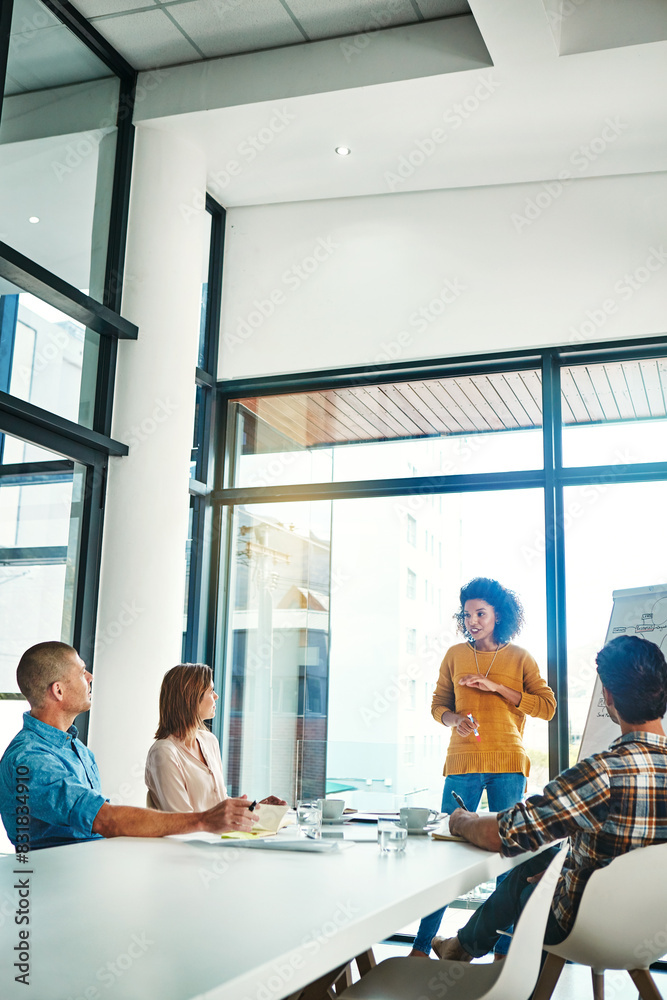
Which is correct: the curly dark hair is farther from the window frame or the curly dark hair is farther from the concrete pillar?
the window frame

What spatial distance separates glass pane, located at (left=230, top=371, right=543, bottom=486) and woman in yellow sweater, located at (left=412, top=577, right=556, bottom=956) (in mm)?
1079

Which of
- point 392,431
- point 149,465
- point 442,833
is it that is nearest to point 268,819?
point 442,833

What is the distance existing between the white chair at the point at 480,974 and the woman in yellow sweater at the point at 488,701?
178 cm

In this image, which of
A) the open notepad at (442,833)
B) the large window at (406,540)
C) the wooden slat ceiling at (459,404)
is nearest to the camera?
the open notepad at (442,833)

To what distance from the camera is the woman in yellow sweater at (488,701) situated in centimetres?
384

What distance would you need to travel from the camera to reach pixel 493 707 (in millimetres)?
3883

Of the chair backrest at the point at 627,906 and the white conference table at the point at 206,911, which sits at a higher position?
the white conference table at the point at 206,911

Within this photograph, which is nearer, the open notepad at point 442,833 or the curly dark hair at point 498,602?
the open notepad at point 442,833

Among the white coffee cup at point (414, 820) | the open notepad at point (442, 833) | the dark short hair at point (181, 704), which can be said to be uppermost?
the dark short hair at point (181, 704)

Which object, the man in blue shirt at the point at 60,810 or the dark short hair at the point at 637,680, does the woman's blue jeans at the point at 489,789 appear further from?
the man in blue shirt at the point at 60,810

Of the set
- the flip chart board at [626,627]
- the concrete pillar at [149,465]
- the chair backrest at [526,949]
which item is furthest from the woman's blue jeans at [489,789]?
the chair backrest at [526,949]

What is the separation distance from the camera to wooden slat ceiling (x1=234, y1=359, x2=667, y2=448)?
470cm

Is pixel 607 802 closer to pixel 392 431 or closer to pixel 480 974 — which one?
pixel 480 974

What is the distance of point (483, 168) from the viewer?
4.80m
